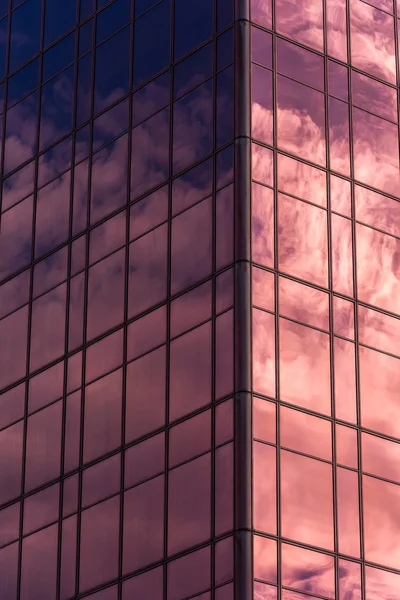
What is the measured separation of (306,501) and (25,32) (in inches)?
938

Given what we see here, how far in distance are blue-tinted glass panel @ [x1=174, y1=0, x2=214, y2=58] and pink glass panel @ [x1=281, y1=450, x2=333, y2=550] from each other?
13887 mm

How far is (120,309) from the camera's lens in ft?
182

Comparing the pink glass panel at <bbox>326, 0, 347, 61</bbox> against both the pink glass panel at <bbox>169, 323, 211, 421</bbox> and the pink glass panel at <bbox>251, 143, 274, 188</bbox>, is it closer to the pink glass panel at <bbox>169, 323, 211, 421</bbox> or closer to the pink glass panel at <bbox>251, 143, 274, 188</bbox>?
the pink glass panel at <bbox>251, 143, 274, 188</bbox>

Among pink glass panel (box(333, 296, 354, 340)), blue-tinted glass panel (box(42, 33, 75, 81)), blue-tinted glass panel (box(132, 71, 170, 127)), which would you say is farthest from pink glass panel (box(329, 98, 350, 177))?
blue-tinted glass panel (box(42, 33, 75, 81))

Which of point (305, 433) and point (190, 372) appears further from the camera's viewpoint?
point (190, 372)

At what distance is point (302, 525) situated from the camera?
49.5 meters

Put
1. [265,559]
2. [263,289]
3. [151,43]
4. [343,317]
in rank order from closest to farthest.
Answer: [265,559], [263,289], [343,317], [151,43]

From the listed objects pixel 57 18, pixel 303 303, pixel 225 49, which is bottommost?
pixel 303 303

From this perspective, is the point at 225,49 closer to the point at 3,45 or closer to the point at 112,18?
the point at 112,18

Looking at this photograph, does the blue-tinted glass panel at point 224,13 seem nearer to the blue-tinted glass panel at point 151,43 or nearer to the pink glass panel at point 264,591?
the blue-tinted glass panel at point 151,43

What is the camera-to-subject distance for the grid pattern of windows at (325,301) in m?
49.7

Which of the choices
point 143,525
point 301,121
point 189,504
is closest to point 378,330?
point 301,121

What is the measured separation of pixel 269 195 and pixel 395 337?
6.05 metres

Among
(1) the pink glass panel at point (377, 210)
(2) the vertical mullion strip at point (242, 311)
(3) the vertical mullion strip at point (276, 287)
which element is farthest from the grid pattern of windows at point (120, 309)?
(1) the pink glass panel at point (377, 210)
